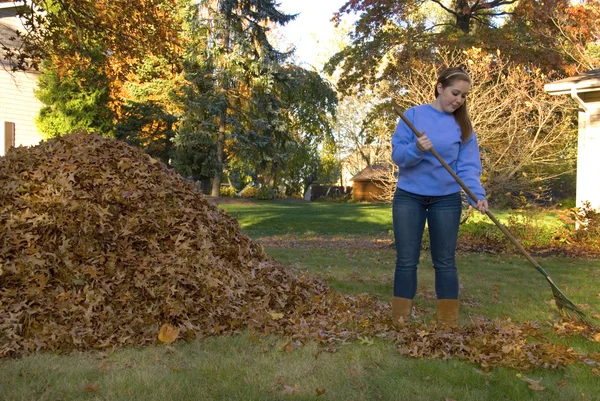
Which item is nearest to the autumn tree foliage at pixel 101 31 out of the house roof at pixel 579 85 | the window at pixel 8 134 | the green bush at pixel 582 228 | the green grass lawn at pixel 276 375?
the window at pixel 8 134

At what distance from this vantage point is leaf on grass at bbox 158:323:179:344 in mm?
3840

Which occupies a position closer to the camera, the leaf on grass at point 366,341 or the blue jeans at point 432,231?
the leaf on grass at point 366,341

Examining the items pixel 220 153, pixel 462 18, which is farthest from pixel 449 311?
pixel 220 153

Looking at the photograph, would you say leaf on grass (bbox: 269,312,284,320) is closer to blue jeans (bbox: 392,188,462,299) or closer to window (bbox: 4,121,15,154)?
blue jeans (bbox: 392,188,462,299)

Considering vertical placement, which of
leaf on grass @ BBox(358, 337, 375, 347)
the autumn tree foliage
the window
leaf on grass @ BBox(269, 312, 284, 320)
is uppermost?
the autumn tree foliage

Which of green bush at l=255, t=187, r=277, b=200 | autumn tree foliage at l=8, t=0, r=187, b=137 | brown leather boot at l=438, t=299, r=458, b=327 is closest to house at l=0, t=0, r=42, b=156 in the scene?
autumn tree foliage at l=8, t=0, r=187, b=137

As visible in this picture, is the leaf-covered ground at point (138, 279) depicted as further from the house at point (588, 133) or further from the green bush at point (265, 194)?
the green bush at point (265, 194)

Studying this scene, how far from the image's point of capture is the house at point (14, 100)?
16.4 metres

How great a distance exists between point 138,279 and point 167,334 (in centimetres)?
58

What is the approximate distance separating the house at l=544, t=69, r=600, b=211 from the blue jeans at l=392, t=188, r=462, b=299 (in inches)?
325

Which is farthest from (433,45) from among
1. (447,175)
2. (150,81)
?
(447,175)

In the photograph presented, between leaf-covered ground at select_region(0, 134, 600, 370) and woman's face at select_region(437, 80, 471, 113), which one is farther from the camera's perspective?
woman's face at select_region(437, 80, 471, 113)

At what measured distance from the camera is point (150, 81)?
27016mm

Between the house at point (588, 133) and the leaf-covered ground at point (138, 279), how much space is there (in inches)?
307
